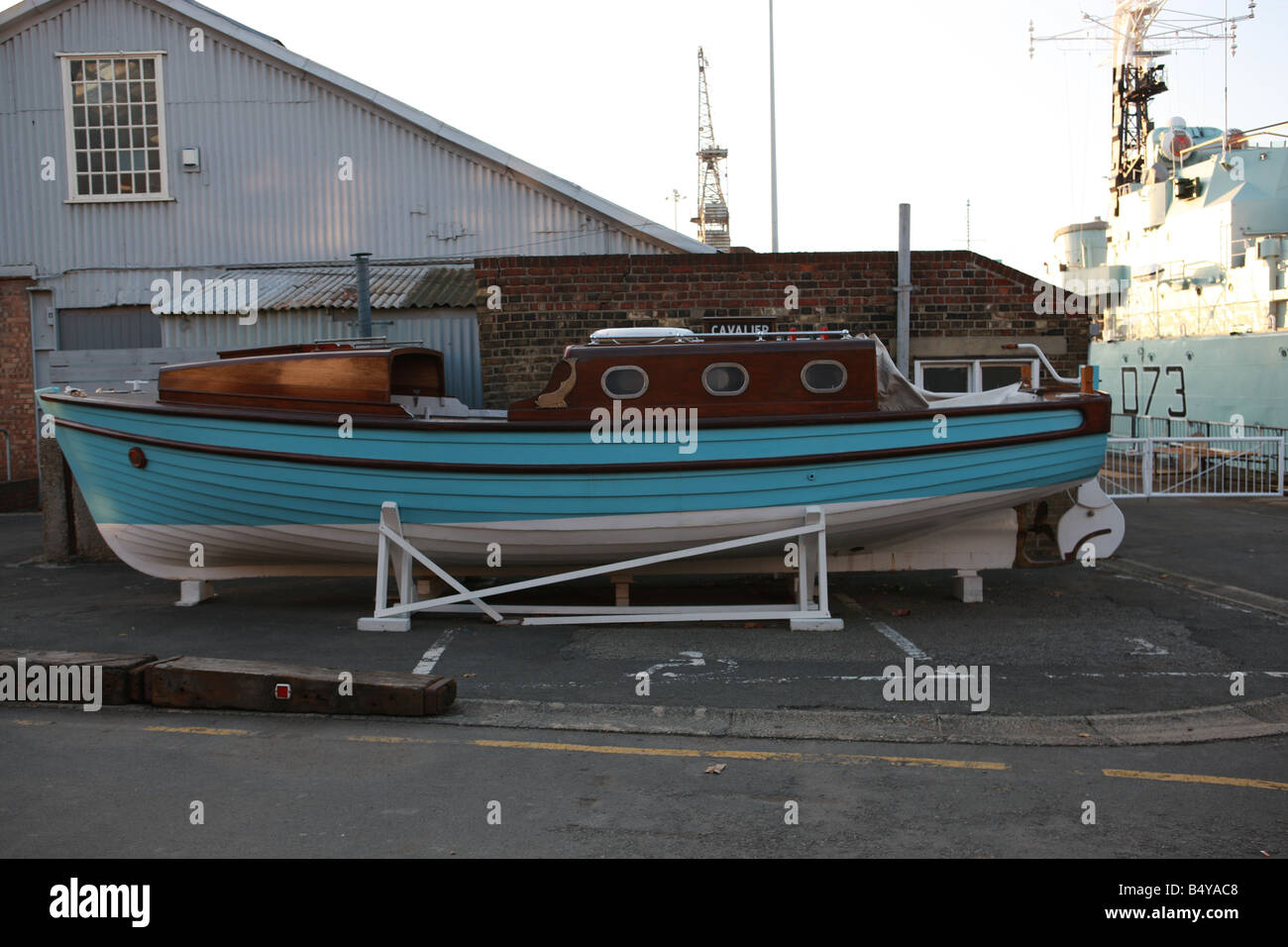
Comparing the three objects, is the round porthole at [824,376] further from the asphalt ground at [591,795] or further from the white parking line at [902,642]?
the asphalt ground at [591,795]

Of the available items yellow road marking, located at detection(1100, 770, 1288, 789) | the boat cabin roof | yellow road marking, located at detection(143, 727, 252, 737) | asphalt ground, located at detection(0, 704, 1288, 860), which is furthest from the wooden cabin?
yellow road marking, located at detection(1100, 770, 1288, 789)

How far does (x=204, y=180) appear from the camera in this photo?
1722 centimetres

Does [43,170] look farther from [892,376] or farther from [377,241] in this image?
[892,376]

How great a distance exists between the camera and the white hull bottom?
9312 millimetres

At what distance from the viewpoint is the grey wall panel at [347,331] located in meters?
15.0

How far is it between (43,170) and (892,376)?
566 inches

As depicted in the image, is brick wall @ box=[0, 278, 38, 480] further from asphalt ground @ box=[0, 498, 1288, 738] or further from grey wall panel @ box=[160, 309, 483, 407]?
asphalt ground @ box=[0, 498, 1288, 738]

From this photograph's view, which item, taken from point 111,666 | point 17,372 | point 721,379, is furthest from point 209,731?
point 17,372

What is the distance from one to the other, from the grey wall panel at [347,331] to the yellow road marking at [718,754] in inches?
330

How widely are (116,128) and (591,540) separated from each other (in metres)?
12.5

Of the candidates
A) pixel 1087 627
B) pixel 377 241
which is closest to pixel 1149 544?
pixel 1087 627

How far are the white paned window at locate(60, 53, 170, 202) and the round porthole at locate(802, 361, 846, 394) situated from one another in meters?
12.4

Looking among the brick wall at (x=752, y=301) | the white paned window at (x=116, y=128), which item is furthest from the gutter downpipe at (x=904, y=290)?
the white paned window at (x=116, y=128)

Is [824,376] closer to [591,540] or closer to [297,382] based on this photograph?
[591,540]
